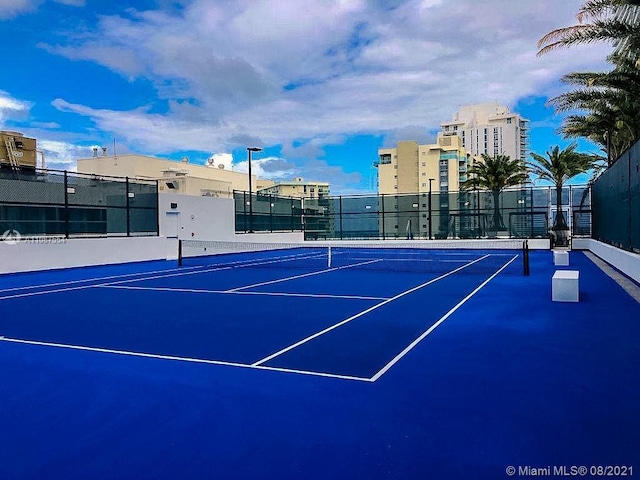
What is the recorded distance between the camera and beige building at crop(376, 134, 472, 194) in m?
98.4

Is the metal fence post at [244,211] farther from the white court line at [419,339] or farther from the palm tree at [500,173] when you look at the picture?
the white court line at [419,339]

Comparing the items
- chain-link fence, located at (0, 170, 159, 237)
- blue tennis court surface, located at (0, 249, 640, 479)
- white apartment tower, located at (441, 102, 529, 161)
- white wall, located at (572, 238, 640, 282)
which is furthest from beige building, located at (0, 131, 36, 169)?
white apartment tower, located at (441, 102, 529, 161)

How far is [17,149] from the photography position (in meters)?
34.7

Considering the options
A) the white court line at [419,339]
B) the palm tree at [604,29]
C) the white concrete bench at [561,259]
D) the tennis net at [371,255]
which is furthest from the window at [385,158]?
the white court line at [419,339]

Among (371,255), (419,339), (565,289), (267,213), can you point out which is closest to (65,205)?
(371,255)

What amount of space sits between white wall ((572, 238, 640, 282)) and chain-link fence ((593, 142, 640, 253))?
20 centimetres

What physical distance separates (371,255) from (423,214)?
28.4 ft

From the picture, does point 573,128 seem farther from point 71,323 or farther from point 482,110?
point 482,110

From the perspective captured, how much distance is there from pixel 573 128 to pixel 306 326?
2277 centimetres

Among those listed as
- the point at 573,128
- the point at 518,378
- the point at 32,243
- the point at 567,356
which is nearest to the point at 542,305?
the point at 567,356

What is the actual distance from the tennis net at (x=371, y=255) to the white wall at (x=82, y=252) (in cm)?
130

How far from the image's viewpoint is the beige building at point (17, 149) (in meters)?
33.7

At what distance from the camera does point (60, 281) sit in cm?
1603

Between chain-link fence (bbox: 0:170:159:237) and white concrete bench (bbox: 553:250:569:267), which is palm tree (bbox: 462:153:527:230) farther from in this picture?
chain-link fence (bbox: 0:170:159:237)
